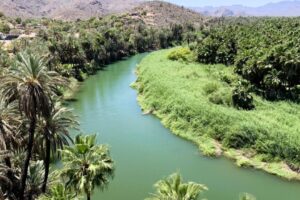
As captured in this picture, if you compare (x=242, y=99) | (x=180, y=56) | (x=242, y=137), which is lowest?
(x=180, y=56)

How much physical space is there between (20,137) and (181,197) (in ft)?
45.8

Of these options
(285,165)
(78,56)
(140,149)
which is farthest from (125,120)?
(78,56)

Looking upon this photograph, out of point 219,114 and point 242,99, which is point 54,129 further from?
point 242,99

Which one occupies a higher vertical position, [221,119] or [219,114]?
[219,114]

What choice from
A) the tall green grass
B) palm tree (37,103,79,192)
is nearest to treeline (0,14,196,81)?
the tall green grass

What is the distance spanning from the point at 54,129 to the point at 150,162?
19.7 m

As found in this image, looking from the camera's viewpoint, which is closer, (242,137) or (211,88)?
(242,137)

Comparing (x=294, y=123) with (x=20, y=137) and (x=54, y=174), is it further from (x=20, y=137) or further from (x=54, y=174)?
(x=20, y=137)

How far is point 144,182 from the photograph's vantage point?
146 feet

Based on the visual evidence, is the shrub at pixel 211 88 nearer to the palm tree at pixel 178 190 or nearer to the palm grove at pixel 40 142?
the palm grove at pixel 40 142

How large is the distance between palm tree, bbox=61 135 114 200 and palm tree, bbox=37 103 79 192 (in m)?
2.22

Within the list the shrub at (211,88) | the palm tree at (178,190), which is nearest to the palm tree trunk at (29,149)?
the palm tree at (178,190)

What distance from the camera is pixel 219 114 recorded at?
59.1 meters

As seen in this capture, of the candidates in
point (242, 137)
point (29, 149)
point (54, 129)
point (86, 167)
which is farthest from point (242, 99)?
point (29, 149)
